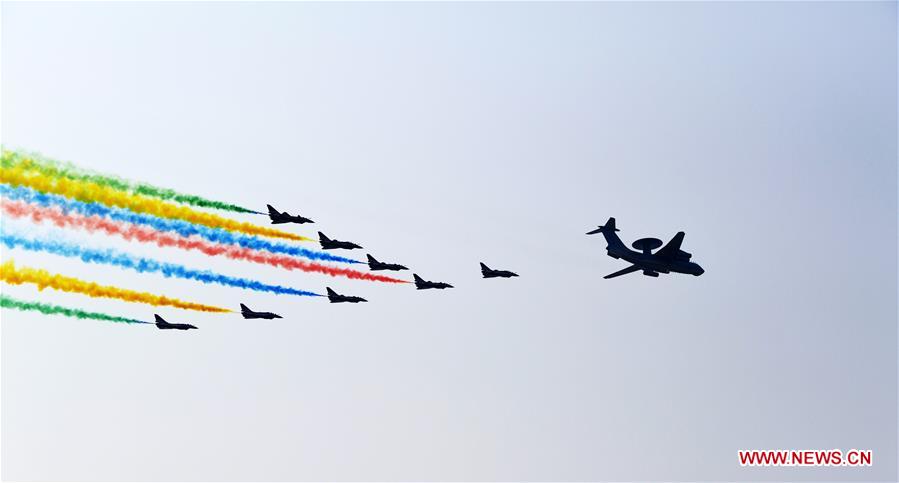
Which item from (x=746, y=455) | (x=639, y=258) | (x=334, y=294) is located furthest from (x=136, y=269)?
(x=746, y=455)

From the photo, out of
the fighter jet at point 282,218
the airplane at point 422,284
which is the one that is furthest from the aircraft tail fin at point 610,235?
the fighter jet at point 282,218

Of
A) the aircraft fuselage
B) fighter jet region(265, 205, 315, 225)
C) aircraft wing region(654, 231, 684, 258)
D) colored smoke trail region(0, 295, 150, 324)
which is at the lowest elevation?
colored smoke trail region(0, 295, 150, 324)

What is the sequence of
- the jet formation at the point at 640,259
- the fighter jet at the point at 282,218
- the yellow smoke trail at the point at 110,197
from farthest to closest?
1. the jet formation at the point at 640,259
2. the fighter jet at the point at 282,218
3. the yellow smoke trail at the point at 110,197

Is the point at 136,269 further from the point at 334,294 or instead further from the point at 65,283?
the point at 334,294

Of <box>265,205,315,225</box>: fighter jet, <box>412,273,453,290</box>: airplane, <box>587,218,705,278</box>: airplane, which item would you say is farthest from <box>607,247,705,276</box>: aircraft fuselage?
<box>265,205,315,225</box>: fighter jet

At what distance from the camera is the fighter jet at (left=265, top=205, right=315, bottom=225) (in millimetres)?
35375

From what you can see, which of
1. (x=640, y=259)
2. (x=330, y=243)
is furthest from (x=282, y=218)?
(x=640, y=259)

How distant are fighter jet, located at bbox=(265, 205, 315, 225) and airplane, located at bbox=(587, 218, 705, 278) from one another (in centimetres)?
1015

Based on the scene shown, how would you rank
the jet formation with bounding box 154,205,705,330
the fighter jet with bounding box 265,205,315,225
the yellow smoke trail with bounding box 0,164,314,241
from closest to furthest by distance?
the yellow smoke trail with bounding box 0,164,314,241 < the fighter jet with bounding box 265,205,315,225 < the jet formation with bounding box 154,205,705,330

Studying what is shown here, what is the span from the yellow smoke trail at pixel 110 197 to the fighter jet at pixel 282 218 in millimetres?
638

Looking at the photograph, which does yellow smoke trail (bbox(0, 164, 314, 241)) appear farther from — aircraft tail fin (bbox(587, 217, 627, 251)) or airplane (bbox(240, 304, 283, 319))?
aircraft tail fin (bbox(587, 217, 627, 251))

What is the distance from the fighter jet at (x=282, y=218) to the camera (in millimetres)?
35375

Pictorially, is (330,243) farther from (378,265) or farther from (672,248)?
(672,248)

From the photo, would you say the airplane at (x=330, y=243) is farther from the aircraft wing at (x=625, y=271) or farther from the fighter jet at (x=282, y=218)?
the aircraft wing at (x=625, y=271)
